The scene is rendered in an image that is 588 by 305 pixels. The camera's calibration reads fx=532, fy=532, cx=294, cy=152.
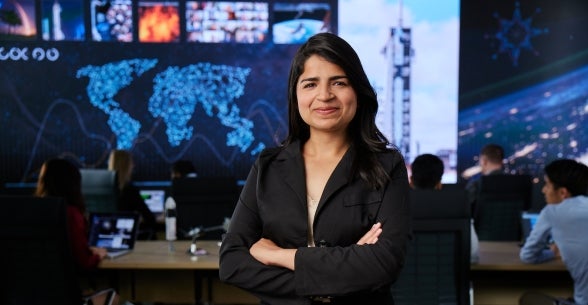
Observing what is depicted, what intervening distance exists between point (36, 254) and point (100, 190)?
1775 mm

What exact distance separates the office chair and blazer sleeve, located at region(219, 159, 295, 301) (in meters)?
1.37

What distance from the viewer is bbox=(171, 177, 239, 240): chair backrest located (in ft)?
12.7

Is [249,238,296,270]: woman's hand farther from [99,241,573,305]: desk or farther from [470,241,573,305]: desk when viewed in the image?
[470,241,573,305]: desk

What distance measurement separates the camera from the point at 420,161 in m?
2.90

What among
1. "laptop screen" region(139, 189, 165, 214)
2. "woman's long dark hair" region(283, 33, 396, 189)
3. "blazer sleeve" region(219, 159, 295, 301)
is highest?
"woman's long dark hair" region(283, 33, 396, 189)

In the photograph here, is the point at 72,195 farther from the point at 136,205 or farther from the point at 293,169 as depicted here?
the point at 293,169

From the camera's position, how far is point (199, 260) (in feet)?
9.68

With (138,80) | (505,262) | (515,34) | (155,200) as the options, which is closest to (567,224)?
(505,262)

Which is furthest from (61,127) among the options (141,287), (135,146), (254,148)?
(141,287)

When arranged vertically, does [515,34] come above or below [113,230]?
above

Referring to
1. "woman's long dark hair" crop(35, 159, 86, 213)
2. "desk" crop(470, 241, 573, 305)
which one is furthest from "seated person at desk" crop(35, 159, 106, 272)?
"desk" crop(470, 241, 573, 305)

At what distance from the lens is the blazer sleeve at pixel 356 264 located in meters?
1.15

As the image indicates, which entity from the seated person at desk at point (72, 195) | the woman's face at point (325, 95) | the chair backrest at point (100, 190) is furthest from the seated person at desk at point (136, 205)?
the woman's face at point (325, 95)

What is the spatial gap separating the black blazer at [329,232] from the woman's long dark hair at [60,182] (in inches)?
73.3
